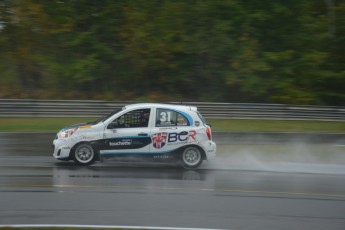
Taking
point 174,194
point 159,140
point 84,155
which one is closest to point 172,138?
point 159,140

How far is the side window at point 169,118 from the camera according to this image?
46.1ft

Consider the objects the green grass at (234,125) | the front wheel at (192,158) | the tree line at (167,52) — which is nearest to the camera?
the front wheel at (192,158)

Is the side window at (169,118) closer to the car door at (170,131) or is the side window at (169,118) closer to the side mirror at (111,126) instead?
the car door at (170,131)

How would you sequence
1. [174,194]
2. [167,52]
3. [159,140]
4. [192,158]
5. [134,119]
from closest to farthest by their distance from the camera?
[174,194] < [159,140] < [134,119] < [192,158] < [167,52]

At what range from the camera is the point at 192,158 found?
1425 centimetres

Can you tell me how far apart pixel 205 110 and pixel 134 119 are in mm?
13667

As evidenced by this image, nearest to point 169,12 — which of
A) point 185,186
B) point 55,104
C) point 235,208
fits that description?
point 55,104

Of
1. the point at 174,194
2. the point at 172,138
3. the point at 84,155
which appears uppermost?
the point at 172,138

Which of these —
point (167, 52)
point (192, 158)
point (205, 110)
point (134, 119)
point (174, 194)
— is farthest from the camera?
point (167, 52)

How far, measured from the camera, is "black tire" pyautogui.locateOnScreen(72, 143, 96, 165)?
13.8 meters

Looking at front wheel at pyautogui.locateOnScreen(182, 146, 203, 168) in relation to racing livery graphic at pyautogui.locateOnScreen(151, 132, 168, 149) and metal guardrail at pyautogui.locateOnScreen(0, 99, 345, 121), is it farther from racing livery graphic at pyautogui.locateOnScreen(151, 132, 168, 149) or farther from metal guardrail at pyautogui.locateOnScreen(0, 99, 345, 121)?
metal guardrail at pyautogui.locateOnScreen(0, 99, 345, 121)

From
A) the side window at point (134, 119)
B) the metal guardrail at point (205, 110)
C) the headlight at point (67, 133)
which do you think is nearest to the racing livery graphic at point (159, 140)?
the side window at point (134, 119)

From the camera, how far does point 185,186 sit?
38.8ft

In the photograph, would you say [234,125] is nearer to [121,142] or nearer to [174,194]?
[121,142]
